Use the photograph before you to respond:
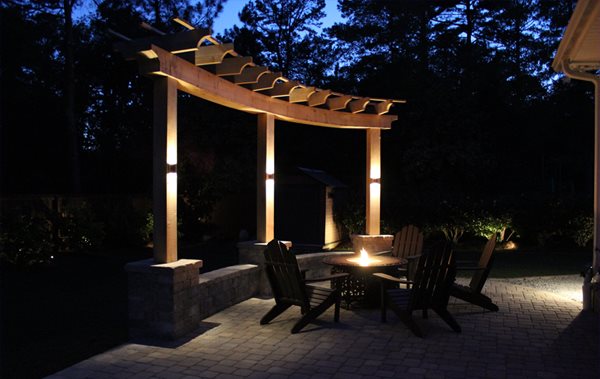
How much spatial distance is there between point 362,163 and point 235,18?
8992mm

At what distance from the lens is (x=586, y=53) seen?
6.07 metres

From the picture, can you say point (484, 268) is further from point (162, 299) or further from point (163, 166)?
point (163, 166)

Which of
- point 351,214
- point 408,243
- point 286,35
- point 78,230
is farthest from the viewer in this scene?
point 286,35

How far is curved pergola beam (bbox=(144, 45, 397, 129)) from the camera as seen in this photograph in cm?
465

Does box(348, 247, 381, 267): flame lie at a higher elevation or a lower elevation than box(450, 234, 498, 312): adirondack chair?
higher

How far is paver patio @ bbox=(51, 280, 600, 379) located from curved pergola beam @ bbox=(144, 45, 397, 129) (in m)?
2.44

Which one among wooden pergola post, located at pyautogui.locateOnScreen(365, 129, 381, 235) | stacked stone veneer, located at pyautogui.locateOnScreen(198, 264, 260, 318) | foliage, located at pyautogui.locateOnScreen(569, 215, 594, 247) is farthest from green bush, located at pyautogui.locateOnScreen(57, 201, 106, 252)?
foliage, located at pyautogui.locateOnScreen(569, 215, 594, 247)

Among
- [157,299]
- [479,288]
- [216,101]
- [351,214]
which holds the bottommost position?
[479,288]

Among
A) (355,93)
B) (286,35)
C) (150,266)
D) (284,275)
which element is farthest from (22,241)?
(286,35)

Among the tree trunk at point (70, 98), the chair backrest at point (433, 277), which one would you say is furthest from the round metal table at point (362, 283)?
the tree trunk at point (70, 98)

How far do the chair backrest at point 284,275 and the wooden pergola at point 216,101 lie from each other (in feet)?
3.43

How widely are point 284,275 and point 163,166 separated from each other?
65.6 inches

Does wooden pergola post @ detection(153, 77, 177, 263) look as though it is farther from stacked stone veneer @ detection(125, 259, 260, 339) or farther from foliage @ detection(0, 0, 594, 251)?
foliage @ detection(0, 0, 594, 251)

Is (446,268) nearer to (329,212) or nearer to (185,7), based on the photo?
(329,212)
